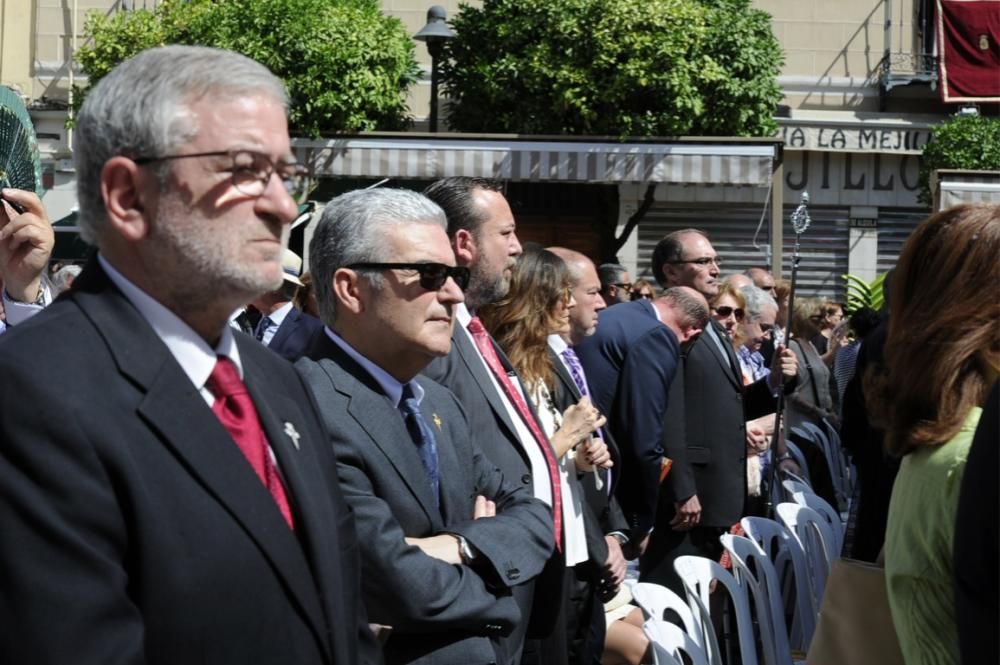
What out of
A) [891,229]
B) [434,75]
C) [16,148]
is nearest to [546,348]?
[16,148]

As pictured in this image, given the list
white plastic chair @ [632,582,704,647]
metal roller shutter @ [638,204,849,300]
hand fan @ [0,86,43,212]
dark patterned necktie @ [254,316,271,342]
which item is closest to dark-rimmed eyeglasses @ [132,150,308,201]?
white plastic chair @ [632,582,704,647]

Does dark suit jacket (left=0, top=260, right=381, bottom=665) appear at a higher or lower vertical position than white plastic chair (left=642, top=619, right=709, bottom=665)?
higher

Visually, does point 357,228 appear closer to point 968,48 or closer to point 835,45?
point 968,48

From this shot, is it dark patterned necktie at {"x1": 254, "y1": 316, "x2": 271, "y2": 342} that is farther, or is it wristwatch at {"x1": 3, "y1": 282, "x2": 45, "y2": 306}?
dark patterned necktie at {"x1": 254, "y1": 316, "x2": 271, "y2": 342}

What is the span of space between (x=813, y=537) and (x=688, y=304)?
2.24 meters

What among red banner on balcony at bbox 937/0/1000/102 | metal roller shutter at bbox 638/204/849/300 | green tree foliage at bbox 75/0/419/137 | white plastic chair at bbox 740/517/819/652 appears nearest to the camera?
white plastic chair at bbox 740/517/819/652

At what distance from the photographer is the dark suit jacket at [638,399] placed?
268 inches

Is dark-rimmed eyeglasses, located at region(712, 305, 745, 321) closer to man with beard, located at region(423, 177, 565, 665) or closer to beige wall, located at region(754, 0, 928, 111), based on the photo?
man with beard, located at region(423, 177, 565, 665)

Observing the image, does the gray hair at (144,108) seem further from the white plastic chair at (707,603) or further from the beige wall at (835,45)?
the beige wall at (835,45)

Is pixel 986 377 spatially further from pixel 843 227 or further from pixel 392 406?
pixel 843 227

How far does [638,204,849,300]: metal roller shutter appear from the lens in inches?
905

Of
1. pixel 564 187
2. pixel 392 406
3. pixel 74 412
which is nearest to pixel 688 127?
pixel 564 187

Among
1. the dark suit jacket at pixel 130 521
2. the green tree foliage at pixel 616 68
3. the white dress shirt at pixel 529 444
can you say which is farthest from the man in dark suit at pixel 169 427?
the green tree foliage at pixel 616 68

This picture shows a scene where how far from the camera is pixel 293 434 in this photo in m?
Answer: 2.34
